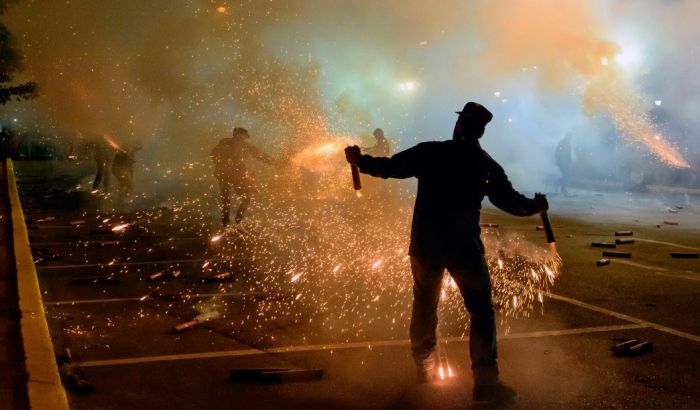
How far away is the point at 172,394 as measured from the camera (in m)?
3.40

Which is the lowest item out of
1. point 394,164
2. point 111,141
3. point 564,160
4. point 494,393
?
point 494,393

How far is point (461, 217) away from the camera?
344 cm

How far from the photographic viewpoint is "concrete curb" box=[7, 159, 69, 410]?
2.97 metres

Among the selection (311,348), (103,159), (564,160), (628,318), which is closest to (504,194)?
(311,348)

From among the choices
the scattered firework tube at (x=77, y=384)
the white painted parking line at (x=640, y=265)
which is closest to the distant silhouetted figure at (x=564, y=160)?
the white painted parking line at (x=640, y=265)

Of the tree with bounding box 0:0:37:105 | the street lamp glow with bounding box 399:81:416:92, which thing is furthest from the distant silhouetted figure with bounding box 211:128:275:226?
the street lamp glow with bounding box 399:81:416:92

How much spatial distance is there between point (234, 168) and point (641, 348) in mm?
7385

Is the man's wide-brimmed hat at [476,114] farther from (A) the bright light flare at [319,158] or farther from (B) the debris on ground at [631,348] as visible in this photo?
(A) the bright light flare at [319,158]

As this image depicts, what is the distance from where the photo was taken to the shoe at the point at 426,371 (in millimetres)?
3596

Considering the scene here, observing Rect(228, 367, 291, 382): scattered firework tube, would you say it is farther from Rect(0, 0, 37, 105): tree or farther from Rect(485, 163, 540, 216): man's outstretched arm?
Rect(0, 0, 37, 105): tree

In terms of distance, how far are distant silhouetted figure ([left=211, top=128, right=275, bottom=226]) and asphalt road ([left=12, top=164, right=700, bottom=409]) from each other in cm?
208

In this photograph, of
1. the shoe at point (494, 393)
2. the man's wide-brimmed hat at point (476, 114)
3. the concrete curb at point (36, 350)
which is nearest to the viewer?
the concrete curb at point (36, 350)

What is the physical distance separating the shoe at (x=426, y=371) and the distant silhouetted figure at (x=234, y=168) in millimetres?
7096

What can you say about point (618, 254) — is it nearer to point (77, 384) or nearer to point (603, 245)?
point (603, 245)
